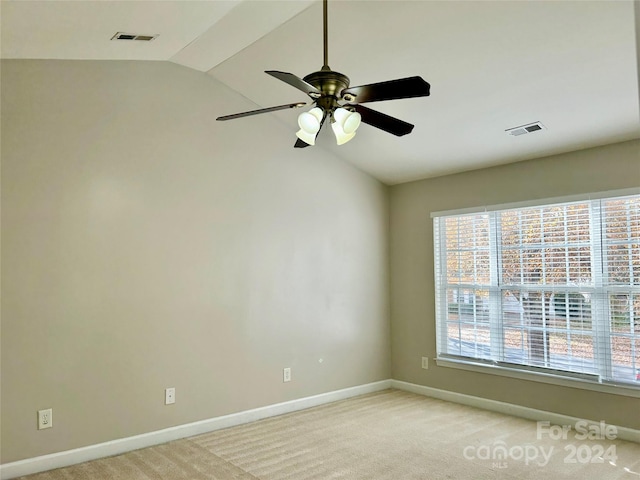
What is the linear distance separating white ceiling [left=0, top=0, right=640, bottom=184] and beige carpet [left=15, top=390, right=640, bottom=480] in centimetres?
252

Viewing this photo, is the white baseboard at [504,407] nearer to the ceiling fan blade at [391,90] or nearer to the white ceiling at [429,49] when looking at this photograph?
the white ceiling at [429,49]

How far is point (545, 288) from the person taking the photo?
438 cm

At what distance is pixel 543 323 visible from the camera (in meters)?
4.40

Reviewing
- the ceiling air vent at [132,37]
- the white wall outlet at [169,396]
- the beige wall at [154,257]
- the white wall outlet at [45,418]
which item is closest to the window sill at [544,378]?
the beige wall at [154,257]

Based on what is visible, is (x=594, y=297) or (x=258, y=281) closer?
(x=594, y=297)

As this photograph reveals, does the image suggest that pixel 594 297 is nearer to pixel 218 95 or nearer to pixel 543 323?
pixel 543 323

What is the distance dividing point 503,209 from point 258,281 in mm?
2526

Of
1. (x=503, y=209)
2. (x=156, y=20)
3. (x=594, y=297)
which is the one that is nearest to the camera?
(x=156, y=20)

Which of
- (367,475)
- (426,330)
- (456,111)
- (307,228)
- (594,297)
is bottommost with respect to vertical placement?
(367,475)

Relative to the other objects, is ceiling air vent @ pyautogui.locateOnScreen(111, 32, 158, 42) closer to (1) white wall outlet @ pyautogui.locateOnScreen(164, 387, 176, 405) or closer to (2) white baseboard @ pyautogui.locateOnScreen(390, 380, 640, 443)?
(1) white wall outlet @ pyautogui.locateOnScreen(164, 387, 176, 405)

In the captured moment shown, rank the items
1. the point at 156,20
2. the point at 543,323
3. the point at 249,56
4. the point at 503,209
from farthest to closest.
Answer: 1. the point at 503,209
2. the point at 543,323
3. the point at 249,56
4. the point at 156,20

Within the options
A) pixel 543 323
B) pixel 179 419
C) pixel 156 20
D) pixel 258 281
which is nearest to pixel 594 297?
pixel 543 323

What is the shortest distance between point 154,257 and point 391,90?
2.47m

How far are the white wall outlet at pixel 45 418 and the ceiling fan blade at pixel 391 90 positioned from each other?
2.91 metres
